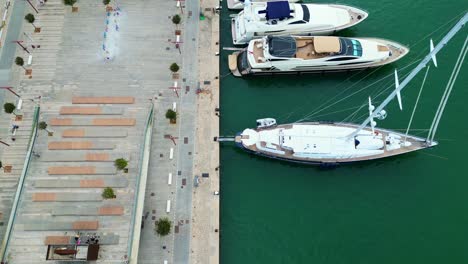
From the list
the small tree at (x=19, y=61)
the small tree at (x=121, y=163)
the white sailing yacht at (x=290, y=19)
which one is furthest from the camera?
the white sailing yacht at (x=290, y=19)

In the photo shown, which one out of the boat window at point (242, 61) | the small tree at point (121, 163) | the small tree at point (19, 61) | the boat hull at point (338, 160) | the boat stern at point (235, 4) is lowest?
the small tree at point (121, 163)

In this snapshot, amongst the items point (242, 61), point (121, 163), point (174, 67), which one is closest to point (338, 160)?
point (242, 61)

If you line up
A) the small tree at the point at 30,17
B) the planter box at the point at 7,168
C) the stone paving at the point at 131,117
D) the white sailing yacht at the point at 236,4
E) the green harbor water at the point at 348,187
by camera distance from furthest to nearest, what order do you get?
the white sailing yacht at the point at 236,4, the small tree at the point at 30,17, the planter box at the point at 7,168, the green harbor water at the point at 348,187, the stone paving at the point at 131,117

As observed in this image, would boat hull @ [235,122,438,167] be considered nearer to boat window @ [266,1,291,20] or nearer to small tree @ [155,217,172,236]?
small tree @ [155,217,172,236]

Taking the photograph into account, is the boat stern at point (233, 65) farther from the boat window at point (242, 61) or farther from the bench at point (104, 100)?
the bench at point (104, 100)

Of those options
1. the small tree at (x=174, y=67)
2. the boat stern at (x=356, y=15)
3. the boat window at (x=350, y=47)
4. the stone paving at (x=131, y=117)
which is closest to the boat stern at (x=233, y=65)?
the stone paving at (x=131, y=117)

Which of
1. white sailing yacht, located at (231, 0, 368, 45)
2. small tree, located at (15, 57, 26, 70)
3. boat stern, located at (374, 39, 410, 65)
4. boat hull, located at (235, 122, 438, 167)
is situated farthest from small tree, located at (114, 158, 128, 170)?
boat stern, located at (374, 39, 410, 65)

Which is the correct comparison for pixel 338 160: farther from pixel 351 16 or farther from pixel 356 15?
pixel 356 15
